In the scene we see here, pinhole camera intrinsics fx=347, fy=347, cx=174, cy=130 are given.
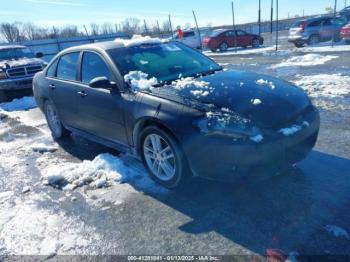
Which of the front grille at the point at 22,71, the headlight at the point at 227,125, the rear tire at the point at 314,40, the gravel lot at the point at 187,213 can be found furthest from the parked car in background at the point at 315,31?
the headlight at the point at 227,125

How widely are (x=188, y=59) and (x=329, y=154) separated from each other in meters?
2.31

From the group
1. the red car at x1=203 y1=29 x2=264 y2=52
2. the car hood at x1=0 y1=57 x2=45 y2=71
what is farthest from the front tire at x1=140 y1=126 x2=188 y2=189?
the red car at x1=203 y1=29 x2=264 y2=52

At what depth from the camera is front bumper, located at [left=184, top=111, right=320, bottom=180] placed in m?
3.22

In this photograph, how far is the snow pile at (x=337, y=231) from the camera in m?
2.91

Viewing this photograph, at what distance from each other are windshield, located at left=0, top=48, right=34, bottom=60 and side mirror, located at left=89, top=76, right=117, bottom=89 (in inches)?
376

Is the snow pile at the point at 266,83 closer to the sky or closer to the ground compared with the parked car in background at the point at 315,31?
closer to the sky

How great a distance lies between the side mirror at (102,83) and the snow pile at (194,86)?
0.78m

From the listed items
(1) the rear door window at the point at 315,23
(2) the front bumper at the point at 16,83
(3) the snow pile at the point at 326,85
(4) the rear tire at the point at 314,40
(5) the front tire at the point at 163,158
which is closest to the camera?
(5) the front tire at the point at 163,158

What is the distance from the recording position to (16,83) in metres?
10.7

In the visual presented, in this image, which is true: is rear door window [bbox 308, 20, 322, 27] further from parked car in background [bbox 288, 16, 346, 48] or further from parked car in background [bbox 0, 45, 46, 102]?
parked car in background [bbox 0, 45, 46, 102]

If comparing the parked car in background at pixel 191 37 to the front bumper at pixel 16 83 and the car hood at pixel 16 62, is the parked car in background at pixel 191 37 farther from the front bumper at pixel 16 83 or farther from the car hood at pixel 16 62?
the front bumper at pixel 16 83

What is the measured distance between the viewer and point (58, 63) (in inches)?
233

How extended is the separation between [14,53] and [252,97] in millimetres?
11312

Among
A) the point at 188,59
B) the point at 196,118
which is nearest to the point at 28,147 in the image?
the point at 188,59
